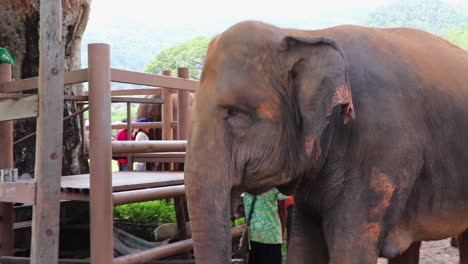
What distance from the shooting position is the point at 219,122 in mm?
2758

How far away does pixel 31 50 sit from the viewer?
6.41 m

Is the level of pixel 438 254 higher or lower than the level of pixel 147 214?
lower

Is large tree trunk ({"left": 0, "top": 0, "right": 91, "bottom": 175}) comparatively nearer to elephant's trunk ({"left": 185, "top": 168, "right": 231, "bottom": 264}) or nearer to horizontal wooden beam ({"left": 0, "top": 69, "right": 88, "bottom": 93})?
horizontal wooden beam ({"left": 0, "top": 69, "right": 88, "bottom": 93})

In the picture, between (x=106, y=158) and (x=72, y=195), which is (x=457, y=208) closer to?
(x=106, y=158)

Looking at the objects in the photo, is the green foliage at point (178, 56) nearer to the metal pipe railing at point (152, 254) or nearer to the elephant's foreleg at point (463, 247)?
the metal pipe railing at point (152, 254)

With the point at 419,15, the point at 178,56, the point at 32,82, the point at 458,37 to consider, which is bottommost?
the point at 32,82

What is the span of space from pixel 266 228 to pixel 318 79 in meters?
2.25

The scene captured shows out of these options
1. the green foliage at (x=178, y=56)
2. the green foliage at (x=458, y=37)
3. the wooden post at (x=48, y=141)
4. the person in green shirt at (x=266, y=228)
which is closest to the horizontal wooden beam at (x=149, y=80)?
the wooden post at (x=48, y=141)

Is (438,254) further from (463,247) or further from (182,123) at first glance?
(182,123)

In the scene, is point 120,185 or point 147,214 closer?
point 120,185

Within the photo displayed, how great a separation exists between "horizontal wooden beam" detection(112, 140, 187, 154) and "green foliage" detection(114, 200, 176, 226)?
3155mm

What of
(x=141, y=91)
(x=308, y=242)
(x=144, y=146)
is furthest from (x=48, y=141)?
(x=141, y=91)

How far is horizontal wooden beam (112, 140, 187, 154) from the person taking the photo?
4172 mm

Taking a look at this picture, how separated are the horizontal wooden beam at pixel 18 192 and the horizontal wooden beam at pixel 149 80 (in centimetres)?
A: 92
